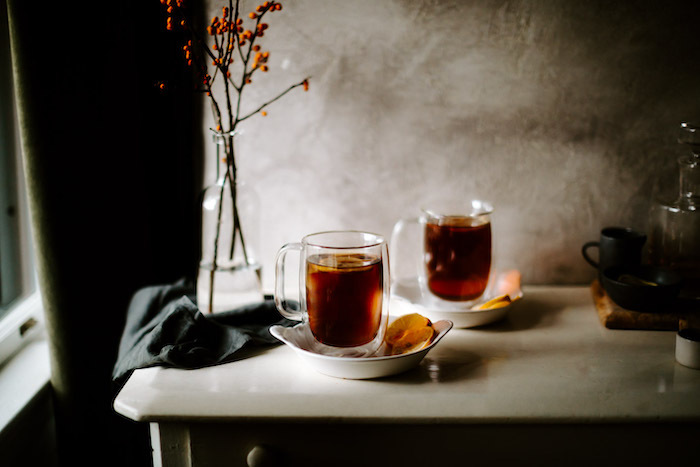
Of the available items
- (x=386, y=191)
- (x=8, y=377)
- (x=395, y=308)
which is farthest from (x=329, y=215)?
(x=8, y=377)

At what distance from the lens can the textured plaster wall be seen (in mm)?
1224

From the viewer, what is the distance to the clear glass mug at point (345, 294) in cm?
93

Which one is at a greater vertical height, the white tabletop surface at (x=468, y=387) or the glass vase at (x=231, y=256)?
the glass vase at (x=231, y=256)

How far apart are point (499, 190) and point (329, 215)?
1.23 ft

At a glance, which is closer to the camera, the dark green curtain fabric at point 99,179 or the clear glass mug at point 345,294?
the clear glass mug at point 345,294

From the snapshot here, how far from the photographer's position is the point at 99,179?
116cm

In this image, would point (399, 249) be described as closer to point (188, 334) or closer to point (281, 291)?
point (281, 291)

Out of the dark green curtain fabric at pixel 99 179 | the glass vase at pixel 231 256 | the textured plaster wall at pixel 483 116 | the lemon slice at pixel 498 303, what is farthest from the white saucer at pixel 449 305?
the dark green curtain fabric at pixel 99 179

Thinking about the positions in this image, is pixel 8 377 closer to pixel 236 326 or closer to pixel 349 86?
pixel 236 326

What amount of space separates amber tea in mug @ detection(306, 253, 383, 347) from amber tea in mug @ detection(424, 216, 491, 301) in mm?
204

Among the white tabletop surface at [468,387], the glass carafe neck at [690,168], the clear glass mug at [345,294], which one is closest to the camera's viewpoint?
the white tabletop surface at [468,387]

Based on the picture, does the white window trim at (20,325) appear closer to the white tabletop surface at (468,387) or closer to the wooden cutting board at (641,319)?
the white tabletop surface at (468,387)

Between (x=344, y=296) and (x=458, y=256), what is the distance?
286 mm

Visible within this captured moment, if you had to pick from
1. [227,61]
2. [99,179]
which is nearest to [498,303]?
[227,61]
